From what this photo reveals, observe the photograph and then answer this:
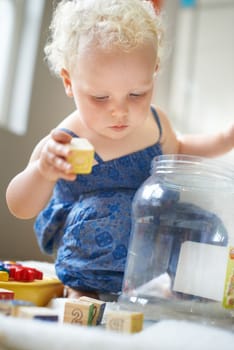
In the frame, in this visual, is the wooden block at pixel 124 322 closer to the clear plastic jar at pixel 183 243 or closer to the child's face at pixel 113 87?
the clear plastic jar at pixel 183 243

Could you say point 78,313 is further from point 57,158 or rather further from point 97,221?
point 97,221

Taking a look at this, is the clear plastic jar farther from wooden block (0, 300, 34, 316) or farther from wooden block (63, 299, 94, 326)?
wooden block (0, 300, 34, 316)

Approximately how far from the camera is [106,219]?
0.94 m

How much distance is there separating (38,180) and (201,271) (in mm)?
292

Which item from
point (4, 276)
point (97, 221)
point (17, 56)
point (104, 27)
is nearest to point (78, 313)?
point (4, 276)

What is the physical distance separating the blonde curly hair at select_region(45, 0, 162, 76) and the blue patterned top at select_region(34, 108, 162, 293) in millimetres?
164

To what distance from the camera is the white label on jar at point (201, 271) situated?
81 cm

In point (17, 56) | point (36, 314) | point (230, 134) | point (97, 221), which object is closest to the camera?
point (36, 314)

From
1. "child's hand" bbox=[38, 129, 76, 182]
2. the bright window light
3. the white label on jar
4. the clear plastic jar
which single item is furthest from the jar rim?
the bright window light

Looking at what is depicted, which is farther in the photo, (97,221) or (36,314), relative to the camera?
(97,221)

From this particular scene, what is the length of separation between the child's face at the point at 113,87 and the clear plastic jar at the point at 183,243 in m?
0.10

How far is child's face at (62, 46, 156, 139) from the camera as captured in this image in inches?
32.9

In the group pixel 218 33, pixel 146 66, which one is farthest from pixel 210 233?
pixel 218 33

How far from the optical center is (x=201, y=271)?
2.71 ft
